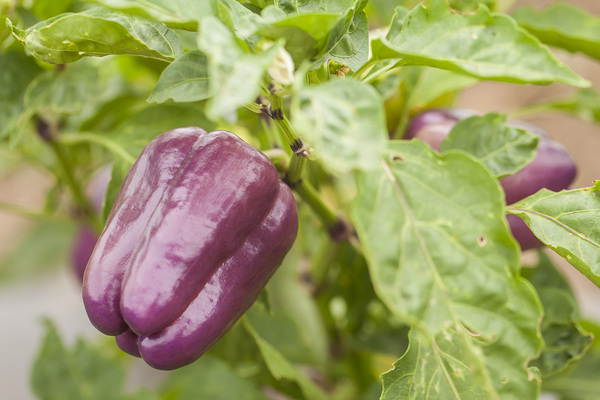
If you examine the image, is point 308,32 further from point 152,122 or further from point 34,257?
point 34,257

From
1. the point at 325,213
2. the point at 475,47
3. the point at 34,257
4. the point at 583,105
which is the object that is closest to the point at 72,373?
the point at 325,213

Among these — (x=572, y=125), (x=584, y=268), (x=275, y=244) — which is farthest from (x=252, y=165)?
(x=572, y=125)

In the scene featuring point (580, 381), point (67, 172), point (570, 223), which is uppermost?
point (570, 223)

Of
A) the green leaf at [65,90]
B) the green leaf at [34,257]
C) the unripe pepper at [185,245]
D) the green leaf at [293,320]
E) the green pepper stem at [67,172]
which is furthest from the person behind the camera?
the green leaf at [34,257]

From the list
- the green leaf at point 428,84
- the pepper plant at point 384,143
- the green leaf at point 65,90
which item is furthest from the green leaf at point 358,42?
the green leaf at point 65,90

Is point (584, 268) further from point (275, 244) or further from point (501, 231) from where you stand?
point (275, 244)

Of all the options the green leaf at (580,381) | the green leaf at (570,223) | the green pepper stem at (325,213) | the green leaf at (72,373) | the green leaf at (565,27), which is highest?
the green leaf at (565,27)

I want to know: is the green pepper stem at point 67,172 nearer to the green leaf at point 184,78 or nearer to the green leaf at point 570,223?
the green leaf at point 184,78
